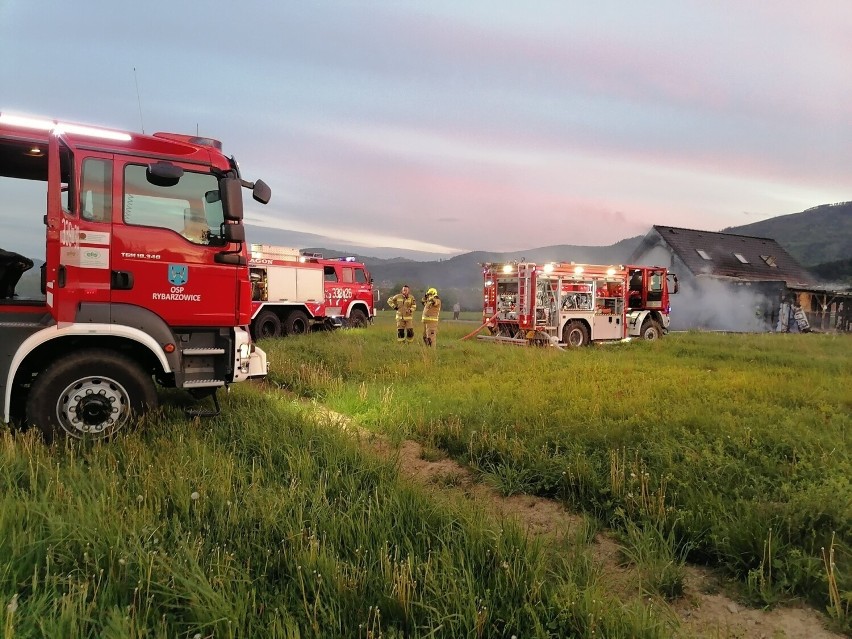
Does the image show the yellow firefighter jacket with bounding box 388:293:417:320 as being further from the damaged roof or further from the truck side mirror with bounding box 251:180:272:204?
the damaged roof

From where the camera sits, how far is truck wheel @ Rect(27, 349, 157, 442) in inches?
176

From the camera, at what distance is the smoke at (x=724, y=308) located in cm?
2528

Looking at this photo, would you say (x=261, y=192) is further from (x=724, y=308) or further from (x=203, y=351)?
(x=724, y=308)

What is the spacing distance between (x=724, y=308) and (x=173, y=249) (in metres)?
27.1

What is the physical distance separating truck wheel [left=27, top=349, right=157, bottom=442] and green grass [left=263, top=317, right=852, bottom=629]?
2488 mm

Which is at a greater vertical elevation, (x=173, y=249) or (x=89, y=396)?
(x=173, y=249)

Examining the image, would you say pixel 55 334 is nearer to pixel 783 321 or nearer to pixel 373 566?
pixel 373 566

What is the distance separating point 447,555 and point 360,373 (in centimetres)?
661

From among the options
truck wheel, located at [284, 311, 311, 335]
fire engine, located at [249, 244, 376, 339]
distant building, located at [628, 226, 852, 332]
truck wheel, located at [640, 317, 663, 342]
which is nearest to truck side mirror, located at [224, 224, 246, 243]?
fire engine, located at [249, 244, 376, 339]

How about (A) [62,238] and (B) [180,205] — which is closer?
(A) [62,238]

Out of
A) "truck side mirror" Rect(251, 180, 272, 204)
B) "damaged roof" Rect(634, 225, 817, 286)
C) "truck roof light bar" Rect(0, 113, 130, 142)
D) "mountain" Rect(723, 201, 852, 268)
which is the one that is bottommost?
"truck side mirror" Rect(251, 180, 272, 204)

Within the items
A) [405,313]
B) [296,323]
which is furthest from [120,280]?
[296,323]

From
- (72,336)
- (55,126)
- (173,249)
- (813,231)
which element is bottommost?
(72,336)

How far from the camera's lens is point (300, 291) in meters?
16.5
